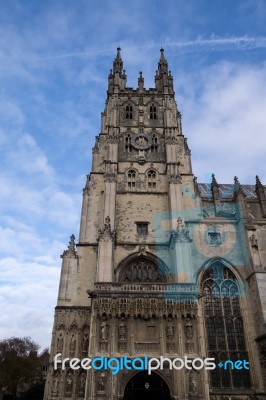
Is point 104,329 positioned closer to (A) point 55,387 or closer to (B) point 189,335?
(A) point 55,387

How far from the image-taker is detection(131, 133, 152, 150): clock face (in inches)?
1284

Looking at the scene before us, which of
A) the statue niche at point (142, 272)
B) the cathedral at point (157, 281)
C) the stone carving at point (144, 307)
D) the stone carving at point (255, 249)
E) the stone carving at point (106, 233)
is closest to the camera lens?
the cathedral at point (157, 281)

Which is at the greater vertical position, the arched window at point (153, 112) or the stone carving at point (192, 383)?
the arched window at point (153, 112)

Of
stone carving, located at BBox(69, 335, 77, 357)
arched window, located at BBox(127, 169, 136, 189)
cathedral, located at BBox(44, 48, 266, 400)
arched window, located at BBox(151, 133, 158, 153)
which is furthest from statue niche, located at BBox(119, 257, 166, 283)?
arched window, located at BBox(151, 133, 158, 153)

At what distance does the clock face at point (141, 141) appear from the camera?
32603 mm

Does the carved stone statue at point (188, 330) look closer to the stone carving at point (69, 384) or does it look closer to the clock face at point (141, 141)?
the stone carving at point (69, 384)

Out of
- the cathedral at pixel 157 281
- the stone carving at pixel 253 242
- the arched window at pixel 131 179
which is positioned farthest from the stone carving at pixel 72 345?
the stone carving at pixel 253 242

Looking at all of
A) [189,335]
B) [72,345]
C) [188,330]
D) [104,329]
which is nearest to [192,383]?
[189,335]

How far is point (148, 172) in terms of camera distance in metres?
31.1

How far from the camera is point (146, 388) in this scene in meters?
20.5

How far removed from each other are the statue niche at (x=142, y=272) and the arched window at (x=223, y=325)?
135 inches

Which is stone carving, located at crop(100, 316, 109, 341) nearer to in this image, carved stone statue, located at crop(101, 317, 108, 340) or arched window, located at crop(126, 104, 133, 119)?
carved stone statue, located at crop(101, 317, 108, 340)

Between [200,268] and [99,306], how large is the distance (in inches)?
327

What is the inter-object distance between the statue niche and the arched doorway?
6.51m
